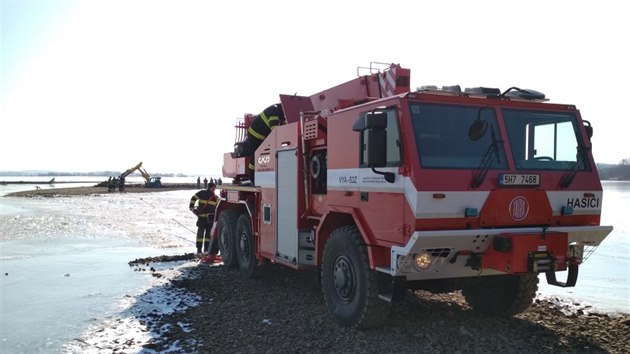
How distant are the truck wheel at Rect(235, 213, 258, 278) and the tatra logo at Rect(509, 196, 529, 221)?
4778 mm

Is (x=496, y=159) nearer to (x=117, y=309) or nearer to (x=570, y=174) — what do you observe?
(x=570, y=174)

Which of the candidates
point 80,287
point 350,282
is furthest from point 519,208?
point 80,287

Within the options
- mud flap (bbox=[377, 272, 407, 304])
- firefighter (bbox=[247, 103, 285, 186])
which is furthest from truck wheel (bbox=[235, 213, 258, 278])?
mud flap (bbox=[377, 272, 407, 304])

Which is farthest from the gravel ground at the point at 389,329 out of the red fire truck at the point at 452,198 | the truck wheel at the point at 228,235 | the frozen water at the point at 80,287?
the truck wheel at the point at 228,235

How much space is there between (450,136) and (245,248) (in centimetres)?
510

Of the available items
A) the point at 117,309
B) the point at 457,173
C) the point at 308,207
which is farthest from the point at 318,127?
the point at 117,309

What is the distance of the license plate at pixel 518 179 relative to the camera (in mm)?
5078

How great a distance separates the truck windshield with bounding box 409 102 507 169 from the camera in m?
5.01

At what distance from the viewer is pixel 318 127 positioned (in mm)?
6773

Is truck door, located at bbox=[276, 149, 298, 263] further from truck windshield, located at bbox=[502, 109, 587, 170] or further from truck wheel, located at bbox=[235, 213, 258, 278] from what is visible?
truck windshield, located at bbox=[502, 109, 587, 170]

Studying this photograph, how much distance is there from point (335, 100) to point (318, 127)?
1.26m

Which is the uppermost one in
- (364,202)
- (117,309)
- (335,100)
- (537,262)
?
(335,100)

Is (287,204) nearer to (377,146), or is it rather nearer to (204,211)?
(377,146)

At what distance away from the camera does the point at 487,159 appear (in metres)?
5.17
